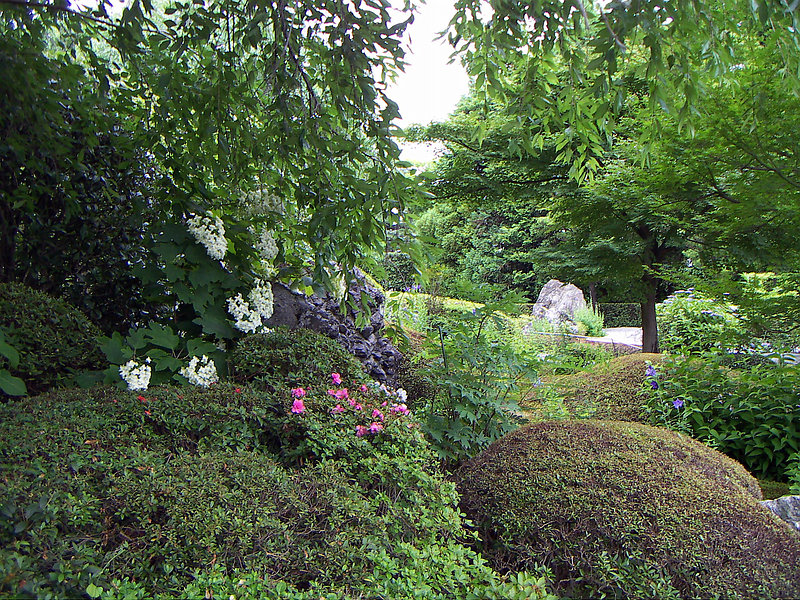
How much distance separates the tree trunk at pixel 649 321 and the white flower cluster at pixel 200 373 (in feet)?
19.7

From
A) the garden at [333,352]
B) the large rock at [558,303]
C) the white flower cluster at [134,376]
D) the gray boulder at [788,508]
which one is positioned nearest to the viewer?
the garden at [333,352]

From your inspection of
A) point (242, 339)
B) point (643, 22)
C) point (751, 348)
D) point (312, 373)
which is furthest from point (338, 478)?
point (751, 348)

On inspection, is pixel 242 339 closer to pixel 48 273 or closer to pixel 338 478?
pixel 338 478

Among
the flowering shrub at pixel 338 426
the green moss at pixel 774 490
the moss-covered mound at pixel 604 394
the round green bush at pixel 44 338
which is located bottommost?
the green moss at pixel 774 490

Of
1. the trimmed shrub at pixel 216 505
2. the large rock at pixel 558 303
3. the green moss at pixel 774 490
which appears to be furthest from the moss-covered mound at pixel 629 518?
the large rock at pixel 558 303

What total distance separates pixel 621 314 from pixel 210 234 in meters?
15.7

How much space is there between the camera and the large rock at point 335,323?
3824mm

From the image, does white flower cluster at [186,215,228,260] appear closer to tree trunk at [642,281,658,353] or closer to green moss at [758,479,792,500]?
green moss at [758,479,792,500]

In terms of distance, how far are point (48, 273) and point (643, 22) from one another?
3.62 metres

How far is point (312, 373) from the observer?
2750 millimetres

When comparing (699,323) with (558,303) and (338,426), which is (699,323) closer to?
(338,426)

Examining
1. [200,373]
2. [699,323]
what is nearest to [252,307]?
[200,373]

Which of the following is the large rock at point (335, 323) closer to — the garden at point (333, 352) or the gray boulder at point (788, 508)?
the garden at point (333, 352)

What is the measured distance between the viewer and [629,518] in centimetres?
204
